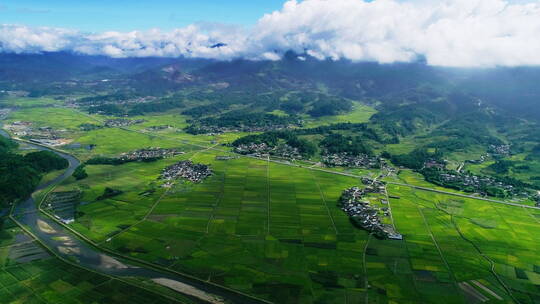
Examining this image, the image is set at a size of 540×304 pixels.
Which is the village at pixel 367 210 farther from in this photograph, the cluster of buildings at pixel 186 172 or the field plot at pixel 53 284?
the cluster of buildings at pixel 186 172

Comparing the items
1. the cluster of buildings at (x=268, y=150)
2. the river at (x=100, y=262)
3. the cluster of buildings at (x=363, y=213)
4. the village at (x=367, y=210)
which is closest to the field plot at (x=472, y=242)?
the village at (x=367, y=210)

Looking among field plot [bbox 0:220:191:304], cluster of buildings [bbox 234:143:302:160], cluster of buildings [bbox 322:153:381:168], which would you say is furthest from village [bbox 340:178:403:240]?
field plot [bbox 0:220:191:304]

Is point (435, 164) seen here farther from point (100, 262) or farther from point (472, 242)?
Result: point (100, 262)

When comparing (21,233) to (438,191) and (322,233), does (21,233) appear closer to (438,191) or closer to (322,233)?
(322,233)

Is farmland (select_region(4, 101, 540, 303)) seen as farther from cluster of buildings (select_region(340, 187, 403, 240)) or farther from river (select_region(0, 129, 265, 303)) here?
cluster of buildings (select_region(340, 187, 403, 240))

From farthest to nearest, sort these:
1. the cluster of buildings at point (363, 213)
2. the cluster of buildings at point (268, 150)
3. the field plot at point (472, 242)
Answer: the cluster of buildings at point (268, 150)
the cluster of buildings at point (363, 213)
the field plot at point (472, 242)

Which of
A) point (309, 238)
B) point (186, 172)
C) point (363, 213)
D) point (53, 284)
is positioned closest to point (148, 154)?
point (186, 172)
